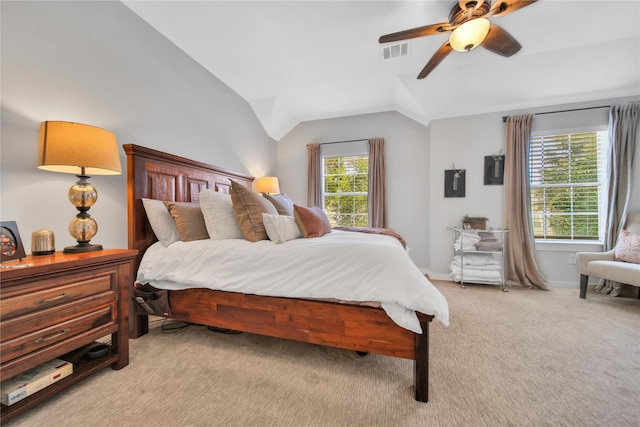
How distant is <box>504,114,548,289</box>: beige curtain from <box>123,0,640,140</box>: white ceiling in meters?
0.39

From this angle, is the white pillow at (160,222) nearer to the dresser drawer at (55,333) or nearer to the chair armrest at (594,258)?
the dresser drawer at (55,333)

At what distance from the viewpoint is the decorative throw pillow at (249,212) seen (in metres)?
1.74

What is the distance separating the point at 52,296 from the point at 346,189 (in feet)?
12.4

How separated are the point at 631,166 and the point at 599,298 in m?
1.67

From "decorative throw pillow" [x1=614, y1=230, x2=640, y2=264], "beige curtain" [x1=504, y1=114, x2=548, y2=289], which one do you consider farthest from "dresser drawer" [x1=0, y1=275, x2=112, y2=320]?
"decorative throw pillow" [x1=614, y1=230, x2=640, y2=264]

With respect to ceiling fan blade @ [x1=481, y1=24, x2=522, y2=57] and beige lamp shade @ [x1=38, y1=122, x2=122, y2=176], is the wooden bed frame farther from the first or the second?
ceiling fan blade @ [x1=481, y1=24, x2=522, y2=57]

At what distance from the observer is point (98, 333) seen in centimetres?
133

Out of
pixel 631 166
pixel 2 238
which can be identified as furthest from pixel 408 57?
pixel 2 238

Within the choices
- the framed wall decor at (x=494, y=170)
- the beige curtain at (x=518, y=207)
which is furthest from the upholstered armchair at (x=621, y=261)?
the framed wall decor at (x=494, y=170)

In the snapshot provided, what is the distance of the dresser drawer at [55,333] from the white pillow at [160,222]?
61 centimetres

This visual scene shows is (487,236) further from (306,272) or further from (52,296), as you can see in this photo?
(52,296)

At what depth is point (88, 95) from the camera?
1.79m

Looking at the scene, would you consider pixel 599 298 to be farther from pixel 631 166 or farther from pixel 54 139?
pixel 54 139

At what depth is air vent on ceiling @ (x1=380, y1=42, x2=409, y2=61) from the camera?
8.28ft
